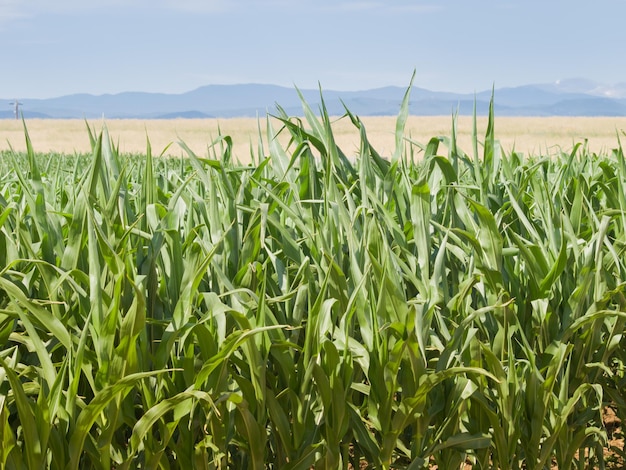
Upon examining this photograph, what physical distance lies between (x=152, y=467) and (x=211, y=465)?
11 centimetres

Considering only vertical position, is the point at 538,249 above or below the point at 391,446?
above

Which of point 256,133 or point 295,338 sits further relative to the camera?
point 256,133

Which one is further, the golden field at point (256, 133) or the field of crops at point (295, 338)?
the golden field at point (256, 133)

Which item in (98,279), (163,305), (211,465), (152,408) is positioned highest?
(98,279)

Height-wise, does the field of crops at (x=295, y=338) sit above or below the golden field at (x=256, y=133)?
above

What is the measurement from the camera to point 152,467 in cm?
130

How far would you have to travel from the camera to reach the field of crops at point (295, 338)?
1.25 m

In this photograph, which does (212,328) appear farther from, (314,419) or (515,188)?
(515,188)

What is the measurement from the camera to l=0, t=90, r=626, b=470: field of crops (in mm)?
1248

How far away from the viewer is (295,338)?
1428 mm

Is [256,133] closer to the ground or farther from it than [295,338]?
closer to the ground

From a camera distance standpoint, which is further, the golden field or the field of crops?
the golden field

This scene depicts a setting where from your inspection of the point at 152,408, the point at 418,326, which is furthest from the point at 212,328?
the point at 418,326

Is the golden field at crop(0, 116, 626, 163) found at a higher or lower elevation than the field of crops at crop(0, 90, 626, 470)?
lower
